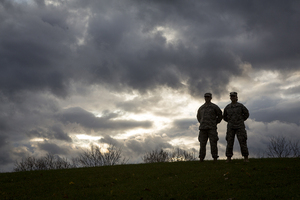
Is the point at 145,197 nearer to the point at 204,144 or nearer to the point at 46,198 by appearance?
the point at 46,198

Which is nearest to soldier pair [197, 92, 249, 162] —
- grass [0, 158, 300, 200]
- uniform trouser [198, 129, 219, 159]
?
uniform trouser [198, 129, 219, 159]

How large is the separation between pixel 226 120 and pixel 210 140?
1.70m

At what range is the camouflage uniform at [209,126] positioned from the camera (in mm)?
15368

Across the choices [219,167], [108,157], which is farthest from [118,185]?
[108,157]

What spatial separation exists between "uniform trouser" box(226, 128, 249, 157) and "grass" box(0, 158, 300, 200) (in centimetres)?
193

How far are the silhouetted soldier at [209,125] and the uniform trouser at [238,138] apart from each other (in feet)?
2.57

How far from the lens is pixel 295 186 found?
8.73 meters

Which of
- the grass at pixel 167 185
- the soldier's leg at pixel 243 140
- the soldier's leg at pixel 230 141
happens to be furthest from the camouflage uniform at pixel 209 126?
the grass at pixel 167 185

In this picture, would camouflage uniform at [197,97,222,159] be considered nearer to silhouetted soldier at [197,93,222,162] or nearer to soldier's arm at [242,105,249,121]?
silhouetted soldier at [197,93,222,162]

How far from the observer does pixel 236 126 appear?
14609mm

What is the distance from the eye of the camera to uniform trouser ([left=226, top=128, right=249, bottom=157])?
566 inches

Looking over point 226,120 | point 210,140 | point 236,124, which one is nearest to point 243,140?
point 236,124

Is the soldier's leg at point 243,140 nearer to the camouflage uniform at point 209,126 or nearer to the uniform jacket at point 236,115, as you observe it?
the uniform jacket at point 236,115

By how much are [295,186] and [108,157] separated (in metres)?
32.4
